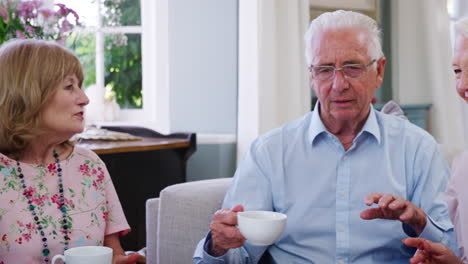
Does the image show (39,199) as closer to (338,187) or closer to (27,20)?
(338,187)

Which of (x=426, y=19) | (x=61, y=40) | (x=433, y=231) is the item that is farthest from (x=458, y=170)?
(x=426, y=19)

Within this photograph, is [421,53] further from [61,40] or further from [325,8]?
[61,40]

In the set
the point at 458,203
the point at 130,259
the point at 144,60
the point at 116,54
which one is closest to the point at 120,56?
the point at 116,54

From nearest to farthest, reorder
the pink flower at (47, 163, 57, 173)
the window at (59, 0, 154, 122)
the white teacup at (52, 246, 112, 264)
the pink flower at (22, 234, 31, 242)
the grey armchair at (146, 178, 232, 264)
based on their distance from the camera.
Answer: the white teacup at (52, 246, 112, 264) < the pink flower at (22, 234, 31, 242) < the pink flower at (47, 163, 57, 173) < the grey armchair at (146, 178, 232, 264) < the window at (59, 0, 154, 122)

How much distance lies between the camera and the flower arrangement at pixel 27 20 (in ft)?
8.39

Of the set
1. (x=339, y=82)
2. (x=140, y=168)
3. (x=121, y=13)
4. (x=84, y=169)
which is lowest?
(x=140, y=168)

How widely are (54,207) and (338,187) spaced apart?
799 millimetres

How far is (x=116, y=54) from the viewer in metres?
4.03

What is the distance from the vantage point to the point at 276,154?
1.88m

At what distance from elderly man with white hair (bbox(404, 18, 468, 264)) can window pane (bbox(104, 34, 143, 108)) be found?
2.73m

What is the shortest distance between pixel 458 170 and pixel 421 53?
3.59m

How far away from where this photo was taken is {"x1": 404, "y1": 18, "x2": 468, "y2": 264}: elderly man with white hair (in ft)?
4.56

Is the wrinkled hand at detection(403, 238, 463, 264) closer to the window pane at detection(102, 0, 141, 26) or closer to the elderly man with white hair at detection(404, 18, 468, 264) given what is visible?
the elderly man with white hair at detection(404, 18, 468, 264)

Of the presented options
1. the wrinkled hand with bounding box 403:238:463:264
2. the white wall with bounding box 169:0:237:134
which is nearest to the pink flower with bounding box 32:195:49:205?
the wrinkled hand with bounding box 403:238:463:264
